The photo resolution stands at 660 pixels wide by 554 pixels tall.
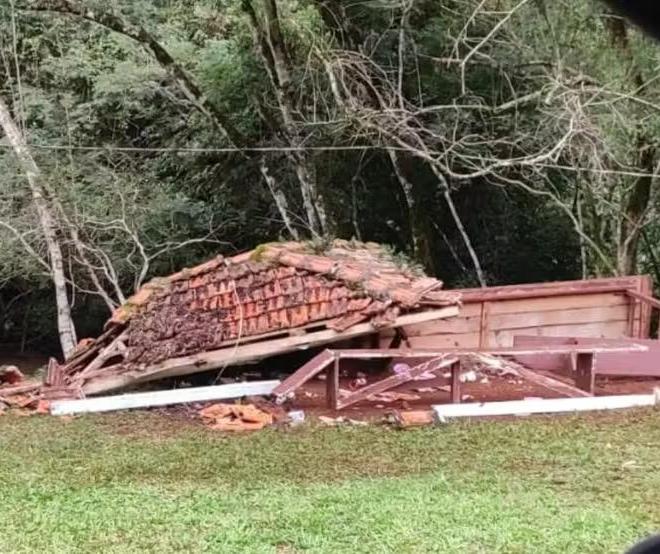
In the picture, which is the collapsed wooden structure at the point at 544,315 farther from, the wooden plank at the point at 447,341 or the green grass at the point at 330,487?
the green grass at the point at 330,487

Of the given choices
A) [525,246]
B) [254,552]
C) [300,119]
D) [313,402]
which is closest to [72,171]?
[300,119]

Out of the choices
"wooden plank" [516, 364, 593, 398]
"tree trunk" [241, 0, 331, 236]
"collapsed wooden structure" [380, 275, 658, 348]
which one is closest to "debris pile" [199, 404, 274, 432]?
"collapsed wooden structure" [380, 275, 658, 348]

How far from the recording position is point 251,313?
717 centimetres

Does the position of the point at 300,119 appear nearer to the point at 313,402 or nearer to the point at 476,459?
the point at 313,402

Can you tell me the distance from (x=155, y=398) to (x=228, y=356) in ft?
2.35

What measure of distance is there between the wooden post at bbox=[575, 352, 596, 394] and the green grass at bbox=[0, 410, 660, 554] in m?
0.59

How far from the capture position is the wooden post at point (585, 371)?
695 centimetres

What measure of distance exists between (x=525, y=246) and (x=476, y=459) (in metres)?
7.20

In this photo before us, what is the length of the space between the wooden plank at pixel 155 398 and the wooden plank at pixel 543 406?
158 cm

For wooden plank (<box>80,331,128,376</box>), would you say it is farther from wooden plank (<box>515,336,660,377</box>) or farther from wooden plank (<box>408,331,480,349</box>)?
wooden plank (<box>515,336,660,377</box>)

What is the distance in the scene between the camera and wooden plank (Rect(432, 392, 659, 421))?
634 cm

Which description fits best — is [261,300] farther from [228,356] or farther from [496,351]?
[496,351]

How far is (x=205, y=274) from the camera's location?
7.56 metres

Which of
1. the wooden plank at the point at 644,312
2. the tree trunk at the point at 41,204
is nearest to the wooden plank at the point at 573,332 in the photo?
the wooden plank at the point at 644,312
